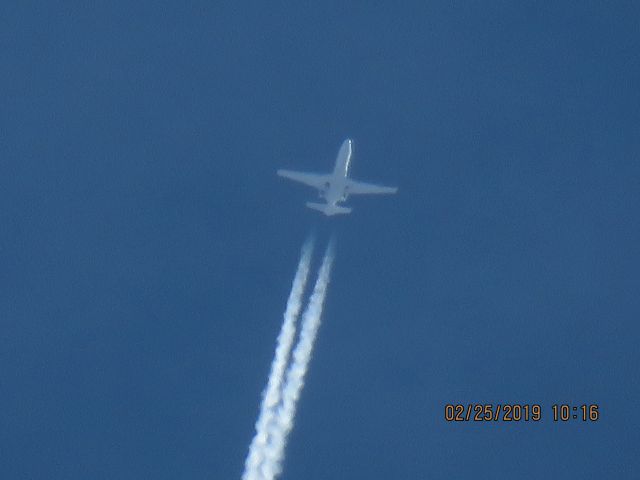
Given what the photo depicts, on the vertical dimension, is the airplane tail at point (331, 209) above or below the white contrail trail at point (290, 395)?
above

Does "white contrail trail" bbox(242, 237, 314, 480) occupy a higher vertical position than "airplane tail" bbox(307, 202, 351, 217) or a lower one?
lower

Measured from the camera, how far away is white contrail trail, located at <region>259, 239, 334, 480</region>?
186000mm

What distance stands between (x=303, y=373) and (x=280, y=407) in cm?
559

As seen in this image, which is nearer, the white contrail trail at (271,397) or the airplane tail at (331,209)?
the white contrail trail at (271,397)

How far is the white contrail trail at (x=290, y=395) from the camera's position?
186000 mm

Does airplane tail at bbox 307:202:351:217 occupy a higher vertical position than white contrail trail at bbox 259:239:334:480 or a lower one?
higher

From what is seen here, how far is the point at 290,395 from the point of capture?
192m

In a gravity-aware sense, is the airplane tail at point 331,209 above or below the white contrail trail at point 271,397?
above

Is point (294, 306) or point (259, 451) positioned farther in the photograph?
point (294, 306)

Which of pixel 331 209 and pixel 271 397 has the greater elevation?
pixel 331 209

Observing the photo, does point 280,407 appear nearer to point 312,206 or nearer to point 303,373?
point 303,373

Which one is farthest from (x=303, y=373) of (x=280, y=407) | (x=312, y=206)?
(x=312, y=206)

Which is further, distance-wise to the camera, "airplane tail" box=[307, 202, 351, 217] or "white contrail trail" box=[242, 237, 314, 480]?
"airplane tail" box=[307, 202, 351, 217]

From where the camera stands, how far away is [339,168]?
650ft
